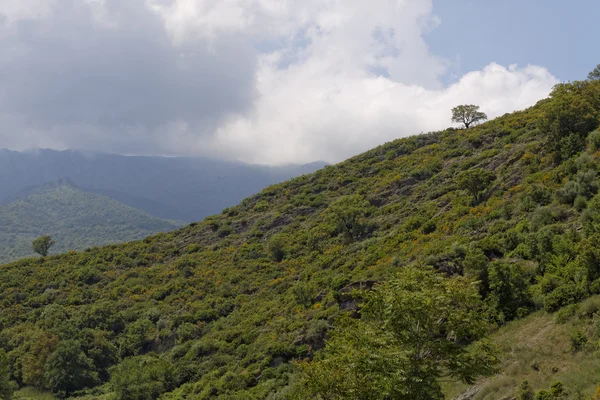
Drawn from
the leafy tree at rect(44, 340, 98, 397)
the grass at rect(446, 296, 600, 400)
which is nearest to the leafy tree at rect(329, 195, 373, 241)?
the grass at rect(446, 296, 600, 400)

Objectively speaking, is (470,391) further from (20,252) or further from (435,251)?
(20,252)

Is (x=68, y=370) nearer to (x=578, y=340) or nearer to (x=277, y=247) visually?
(x=277, y=247)

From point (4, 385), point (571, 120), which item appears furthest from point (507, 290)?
point (4, 385)

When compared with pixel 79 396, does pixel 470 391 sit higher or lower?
higher

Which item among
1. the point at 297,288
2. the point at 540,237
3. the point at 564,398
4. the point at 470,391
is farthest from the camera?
the point at 297,288

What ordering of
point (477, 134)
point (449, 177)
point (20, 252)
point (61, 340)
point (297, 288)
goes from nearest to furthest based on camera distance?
point (297, 288) → point (61, 340) → point (449, 177) → point (477, 134) → point (20, 252)

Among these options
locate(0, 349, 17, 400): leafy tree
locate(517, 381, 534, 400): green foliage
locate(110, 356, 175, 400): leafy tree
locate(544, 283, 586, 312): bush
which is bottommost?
locate(110, 356, 175, 400): leafy tree

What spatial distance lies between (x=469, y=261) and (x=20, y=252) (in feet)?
760

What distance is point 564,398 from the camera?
10.7 m

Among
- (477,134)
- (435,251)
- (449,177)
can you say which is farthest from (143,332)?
(477,134)

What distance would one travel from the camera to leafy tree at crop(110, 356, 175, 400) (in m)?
31.6

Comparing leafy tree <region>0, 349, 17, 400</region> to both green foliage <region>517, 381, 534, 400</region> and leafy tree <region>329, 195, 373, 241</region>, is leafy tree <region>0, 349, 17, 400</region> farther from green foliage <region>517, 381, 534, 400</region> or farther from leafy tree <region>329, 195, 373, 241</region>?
green foliage <region>517, 381, 534, 400</region>

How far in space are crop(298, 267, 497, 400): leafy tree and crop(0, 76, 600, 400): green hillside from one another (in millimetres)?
56

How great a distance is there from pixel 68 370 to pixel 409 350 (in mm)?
37965
